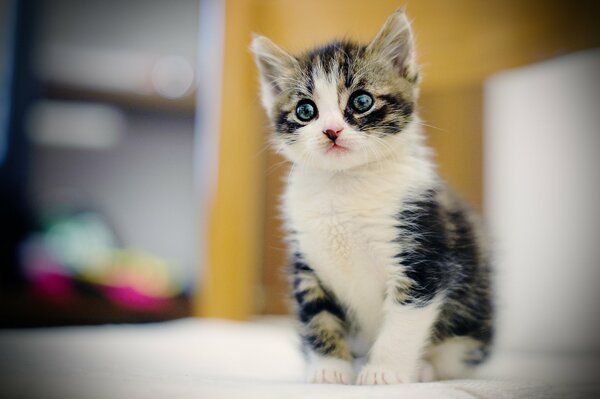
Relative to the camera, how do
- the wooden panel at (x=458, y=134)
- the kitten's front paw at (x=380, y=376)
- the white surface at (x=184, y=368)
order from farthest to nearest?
the wooden panel at (x=458, y=134)
the kitten's front paw at (x=380, y=376)
the white surface at (x=184, y=368)

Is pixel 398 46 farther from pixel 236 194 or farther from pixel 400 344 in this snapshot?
pixel 236 194

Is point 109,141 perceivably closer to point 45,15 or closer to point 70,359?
point 45,15

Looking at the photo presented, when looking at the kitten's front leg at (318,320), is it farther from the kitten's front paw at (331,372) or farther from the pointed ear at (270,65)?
the pointed ear at (270,65)

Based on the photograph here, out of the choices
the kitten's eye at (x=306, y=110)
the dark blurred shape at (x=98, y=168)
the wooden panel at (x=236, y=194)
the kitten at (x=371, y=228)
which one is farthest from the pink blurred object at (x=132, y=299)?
the kitten's eye at (x=306, y=110)

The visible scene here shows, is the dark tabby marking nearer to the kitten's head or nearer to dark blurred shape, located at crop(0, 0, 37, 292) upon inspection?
the kitten's head

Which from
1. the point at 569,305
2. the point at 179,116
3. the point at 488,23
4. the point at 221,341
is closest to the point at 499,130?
the point at 569,305

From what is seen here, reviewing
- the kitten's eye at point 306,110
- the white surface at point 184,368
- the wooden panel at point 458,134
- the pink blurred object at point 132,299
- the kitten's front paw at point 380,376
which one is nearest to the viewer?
the white surface at point 184,368

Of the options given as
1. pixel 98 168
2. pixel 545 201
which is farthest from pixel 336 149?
pixel 98 168
